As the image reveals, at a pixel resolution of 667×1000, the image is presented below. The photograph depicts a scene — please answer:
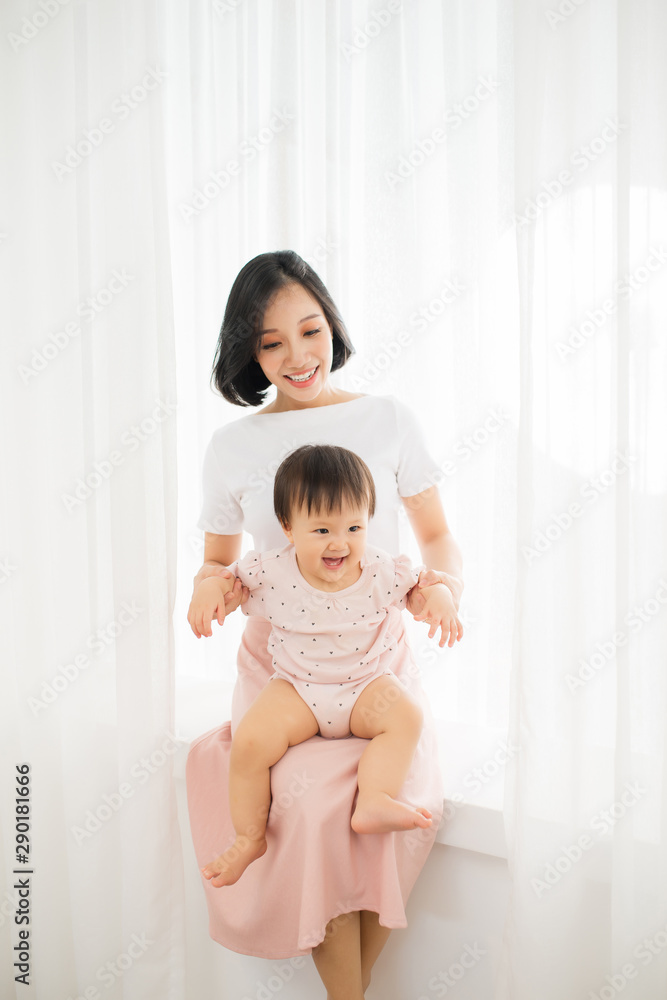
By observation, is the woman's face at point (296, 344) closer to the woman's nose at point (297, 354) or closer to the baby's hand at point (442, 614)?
the woman's nose at point (297, 354)

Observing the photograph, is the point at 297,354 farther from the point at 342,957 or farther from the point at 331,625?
the point at 342,957

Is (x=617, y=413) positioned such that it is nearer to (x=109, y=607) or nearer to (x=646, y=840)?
(x=646, y=840)

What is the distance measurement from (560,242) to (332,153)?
0.72 metres

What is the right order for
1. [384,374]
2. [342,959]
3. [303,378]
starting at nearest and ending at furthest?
[342,959]
[303,378]
[384,374]

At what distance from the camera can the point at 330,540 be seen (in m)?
1.25

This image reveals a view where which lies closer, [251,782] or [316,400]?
[251,782]

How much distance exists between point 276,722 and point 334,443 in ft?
1.75

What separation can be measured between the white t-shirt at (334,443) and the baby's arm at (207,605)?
201 millimetres

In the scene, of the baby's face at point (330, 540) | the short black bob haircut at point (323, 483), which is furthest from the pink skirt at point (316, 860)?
the short black bob haircut at point (323, 483)

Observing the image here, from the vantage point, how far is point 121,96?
1485mm

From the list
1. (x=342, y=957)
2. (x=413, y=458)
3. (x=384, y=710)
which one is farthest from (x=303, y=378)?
(x=342, y=957)

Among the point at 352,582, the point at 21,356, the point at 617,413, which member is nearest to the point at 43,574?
the point at 21,356

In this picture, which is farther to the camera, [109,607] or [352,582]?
[109,607]

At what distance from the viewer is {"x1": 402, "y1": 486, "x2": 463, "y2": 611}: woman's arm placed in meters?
1.43
